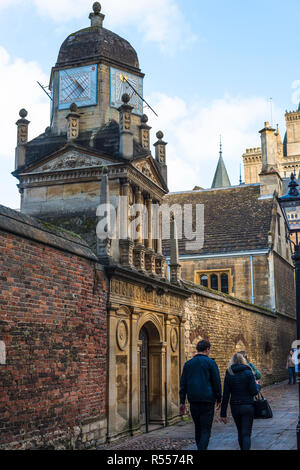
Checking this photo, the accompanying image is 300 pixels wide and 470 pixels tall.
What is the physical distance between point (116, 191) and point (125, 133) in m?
1.48

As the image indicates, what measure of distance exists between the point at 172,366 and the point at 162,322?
140 cm

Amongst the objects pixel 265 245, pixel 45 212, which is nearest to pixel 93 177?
pixel 45 212

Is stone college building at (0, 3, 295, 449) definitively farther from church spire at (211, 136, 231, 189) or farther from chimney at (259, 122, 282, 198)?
church spire at (211, 136, 231, 189)

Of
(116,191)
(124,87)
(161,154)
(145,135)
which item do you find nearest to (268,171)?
(161,154)

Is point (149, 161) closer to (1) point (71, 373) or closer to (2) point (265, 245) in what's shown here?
(1) point (71, 373)

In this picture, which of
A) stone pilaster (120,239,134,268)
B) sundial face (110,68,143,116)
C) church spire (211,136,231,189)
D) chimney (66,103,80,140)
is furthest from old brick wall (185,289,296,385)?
church spire (211,136,231,189)

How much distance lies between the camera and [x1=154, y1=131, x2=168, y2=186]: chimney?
55.4ft

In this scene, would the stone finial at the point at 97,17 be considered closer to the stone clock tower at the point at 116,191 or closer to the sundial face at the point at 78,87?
the stone clock tower at the point at 116,191

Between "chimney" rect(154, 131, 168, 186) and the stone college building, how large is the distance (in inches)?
2.0

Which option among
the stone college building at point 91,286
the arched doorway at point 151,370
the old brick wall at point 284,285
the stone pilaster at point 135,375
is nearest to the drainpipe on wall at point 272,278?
the old brick wall at point 284,285

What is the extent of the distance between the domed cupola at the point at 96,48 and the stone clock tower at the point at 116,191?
0.10ft

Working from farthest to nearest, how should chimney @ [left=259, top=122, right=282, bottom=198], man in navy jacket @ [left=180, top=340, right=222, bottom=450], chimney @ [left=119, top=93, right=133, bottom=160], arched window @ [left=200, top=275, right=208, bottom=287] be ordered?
1. chimney @ [left=259, top=122, right=282, bottom=198]
2. arched window @ [left=200, top=275, right=208, bottom=287]
3. chimney @ [left=119, top=93, right=133, bottom=160]
4. man in navy jacket @ [left=180, top=340, right=222, bottom=450]

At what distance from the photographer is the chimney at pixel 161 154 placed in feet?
55.4

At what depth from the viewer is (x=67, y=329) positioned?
1061 centimetres
